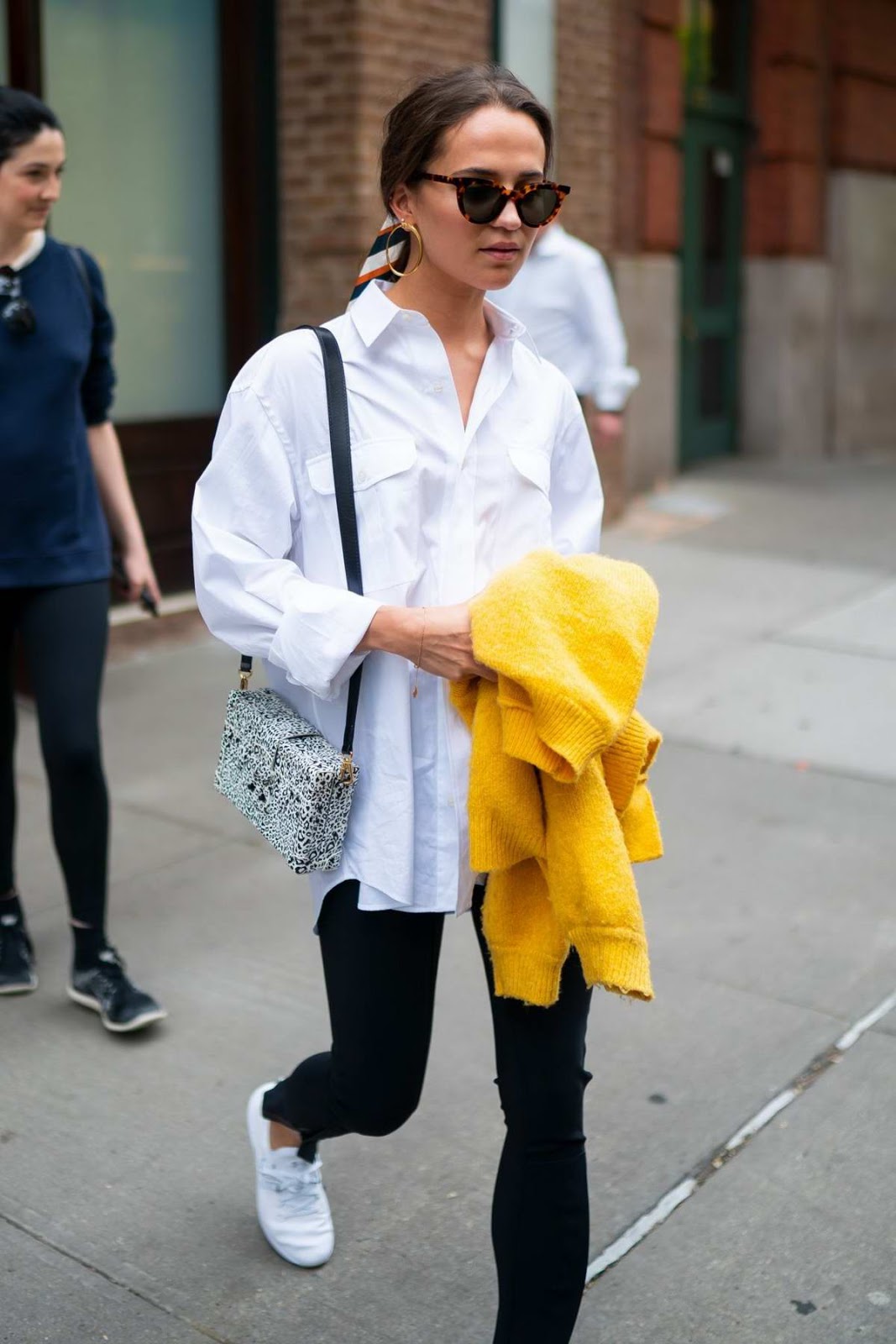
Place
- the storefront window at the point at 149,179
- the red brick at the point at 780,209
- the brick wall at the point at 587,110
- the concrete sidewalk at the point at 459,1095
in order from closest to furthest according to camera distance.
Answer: the concrete sidewalk at the point at 459,1095, the storefront window at the point at 149,179, the brick wall at the point at 587,110, the red brick at the point at 780,209

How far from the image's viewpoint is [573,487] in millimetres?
2629

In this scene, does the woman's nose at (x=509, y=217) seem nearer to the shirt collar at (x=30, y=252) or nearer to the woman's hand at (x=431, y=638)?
the woman's hand at (x=431, y=638)

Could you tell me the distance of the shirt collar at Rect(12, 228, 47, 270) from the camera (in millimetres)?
3756

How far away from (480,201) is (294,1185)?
5.60 ft

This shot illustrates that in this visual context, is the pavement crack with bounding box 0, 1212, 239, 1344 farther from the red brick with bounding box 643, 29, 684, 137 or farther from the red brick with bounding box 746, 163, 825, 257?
the red brick with bounding box 746, 163, 825, 257

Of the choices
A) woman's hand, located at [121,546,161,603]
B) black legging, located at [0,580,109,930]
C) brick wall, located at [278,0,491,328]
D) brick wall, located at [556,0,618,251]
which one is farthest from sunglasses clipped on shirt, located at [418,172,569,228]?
brick wall, located at [556,0,618,251]

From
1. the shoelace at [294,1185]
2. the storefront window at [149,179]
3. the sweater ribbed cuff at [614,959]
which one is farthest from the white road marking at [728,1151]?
the storefront window at [149,179]

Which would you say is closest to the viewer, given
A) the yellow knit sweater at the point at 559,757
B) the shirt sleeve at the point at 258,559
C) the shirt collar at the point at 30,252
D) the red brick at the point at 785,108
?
the yellow knit sweater at the point at 559,757

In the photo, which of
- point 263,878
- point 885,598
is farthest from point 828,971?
point 885,598

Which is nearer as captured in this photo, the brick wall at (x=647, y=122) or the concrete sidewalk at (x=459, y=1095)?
the concrete sidewalk at (x=459, y=1095)

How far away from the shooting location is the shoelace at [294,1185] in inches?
112

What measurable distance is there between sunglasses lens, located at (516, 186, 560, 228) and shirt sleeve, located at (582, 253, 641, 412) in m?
5.05

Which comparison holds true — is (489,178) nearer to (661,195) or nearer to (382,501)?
(382,501)

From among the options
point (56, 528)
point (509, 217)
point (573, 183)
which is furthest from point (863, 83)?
point (509, 217)
